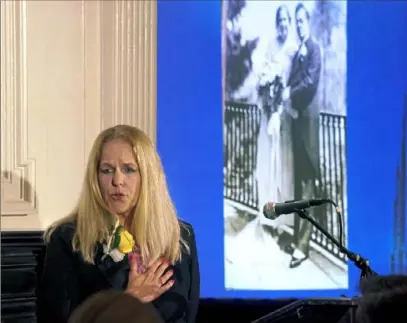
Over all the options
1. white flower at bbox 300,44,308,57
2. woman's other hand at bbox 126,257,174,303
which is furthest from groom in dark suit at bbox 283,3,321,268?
woman's other hand at bbox 126,257,174,303

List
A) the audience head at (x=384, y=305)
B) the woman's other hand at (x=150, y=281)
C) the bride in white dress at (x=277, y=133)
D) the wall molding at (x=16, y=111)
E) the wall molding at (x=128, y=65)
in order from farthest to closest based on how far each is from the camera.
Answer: the bride in white dress at (x=277, y=133) → the wall molding at (x=128, y=65) → the wall molding at (x=16, y=111) → the woman's other hand at (x=150, y=281) → the audience head at (x=384, y=305)

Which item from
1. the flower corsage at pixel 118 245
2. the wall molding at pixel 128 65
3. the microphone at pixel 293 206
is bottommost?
the flower corsage at pixel 118 245

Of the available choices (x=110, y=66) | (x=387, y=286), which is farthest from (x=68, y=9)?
(x=387, y=286)

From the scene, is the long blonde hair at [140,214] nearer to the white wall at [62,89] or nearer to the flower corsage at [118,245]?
the flower corsage at [118,245]

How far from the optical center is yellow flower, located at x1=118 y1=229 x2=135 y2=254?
2.02 meters

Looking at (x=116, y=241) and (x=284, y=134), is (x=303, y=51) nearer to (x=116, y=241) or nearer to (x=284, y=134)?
(x=284, y=134)

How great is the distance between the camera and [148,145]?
209cm

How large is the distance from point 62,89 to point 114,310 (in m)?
2.02

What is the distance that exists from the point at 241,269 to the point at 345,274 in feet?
1.49

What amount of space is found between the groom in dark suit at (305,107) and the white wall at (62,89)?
62 cm

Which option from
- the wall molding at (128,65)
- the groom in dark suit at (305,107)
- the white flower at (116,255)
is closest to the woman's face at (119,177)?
the white flower at (116,255)

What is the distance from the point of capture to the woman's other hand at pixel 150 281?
6.47 ft

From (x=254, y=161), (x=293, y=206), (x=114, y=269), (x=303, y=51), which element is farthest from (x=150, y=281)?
(x=303, y=51)

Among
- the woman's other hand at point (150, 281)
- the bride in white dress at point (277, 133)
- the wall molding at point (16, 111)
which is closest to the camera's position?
the woman's other hand at point (150, 281)
